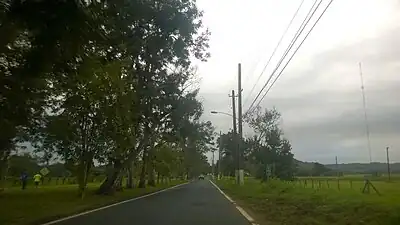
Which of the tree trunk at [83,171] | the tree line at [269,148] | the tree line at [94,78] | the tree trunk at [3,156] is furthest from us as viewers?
the tree line at [269,148]

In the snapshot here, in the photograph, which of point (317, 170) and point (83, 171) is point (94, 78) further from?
point (317, 170)

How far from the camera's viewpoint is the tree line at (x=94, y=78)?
33.0 feet

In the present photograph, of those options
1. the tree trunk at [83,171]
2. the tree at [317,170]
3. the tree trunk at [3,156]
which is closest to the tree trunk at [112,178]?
the tree trunk at [3,156]

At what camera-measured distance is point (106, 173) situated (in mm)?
37750

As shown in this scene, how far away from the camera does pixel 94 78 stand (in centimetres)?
1997

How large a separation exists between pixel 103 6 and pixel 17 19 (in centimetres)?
187

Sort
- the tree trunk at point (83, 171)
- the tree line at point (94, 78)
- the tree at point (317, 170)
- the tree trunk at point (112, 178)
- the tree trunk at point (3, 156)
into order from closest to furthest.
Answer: the tree line at point (94, 78) → the tree trunk at point (3, 156) → the tree trunk at point (83, 171) → the tree trunk at point (112, 178) → the tree at point (317, 170)

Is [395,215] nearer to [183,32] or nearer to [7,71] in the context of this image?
[7,71]

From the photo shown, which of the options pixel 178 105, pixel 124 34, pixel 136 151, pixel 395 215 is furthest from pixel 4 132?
pixel 178 105

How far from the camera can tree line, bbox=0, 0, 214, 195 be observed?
10047mm

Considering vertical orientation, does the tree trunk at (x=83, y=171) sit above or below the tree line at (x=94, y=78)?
below

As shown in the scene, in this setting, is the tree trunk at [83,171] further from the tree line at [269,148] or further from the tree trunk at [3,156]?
the tree line at [269,148]

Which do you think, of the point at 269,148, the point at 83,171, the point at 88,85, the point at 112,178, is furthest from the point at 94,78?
the point at 269,148

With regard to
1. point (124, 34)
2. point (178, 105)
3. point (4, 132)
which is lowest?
point (4, 132)
